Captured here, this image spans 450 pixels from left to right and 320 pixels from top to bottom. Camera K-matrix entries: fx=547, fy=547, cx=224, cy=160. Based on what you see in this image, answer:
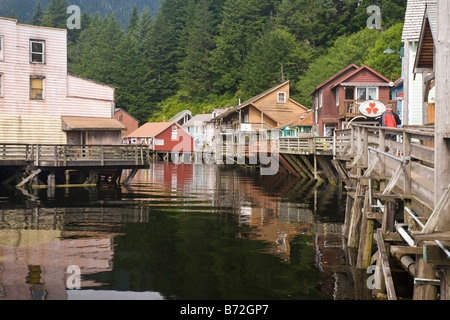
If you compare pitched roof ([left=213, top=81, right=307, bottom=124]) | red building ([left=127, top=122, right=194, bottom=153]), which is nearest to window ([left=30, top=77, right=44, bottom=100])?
pitched roof ([left=213, top=81, right=307, bottom=124])

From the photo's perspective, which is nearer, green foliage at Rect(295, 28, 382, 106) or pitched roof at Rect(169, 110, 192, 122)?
green foliage at Rect(295, 28, 382, 106)

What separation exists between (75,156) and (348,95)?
2436cm

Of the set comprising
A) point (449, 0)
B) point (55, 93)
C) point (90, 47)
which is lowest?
point (449, 0)

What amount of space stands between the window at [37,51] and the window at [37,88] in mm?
1241

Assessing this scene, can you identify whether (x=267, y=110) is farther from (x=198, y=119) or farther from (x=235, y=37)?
(x=235, y=37)

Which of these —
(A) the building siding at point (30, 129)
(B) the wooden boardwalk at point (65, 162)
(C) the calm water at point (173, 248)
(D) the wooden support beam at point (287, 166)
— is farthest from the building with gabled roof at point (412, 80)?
(A) the building siding at point (30, 129)

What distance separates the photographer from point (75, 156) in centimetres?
3391

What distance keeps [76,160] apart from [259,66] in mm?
62265

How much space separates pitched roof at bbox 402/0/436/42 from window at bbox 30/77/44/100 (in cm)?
2320

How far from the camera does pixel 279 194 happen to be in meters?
30.8

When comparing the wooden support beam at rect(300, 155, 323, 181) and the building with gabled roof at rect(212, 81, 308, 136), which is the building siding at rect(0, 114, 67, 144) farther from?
the building with gabled roof at rect(212, 81, 308, 136)

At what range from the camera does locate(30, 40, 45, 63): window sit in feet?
119

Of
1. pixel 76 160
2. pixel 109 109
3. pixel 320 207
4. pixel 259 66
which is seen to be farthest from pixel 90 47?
pixel 320 207
